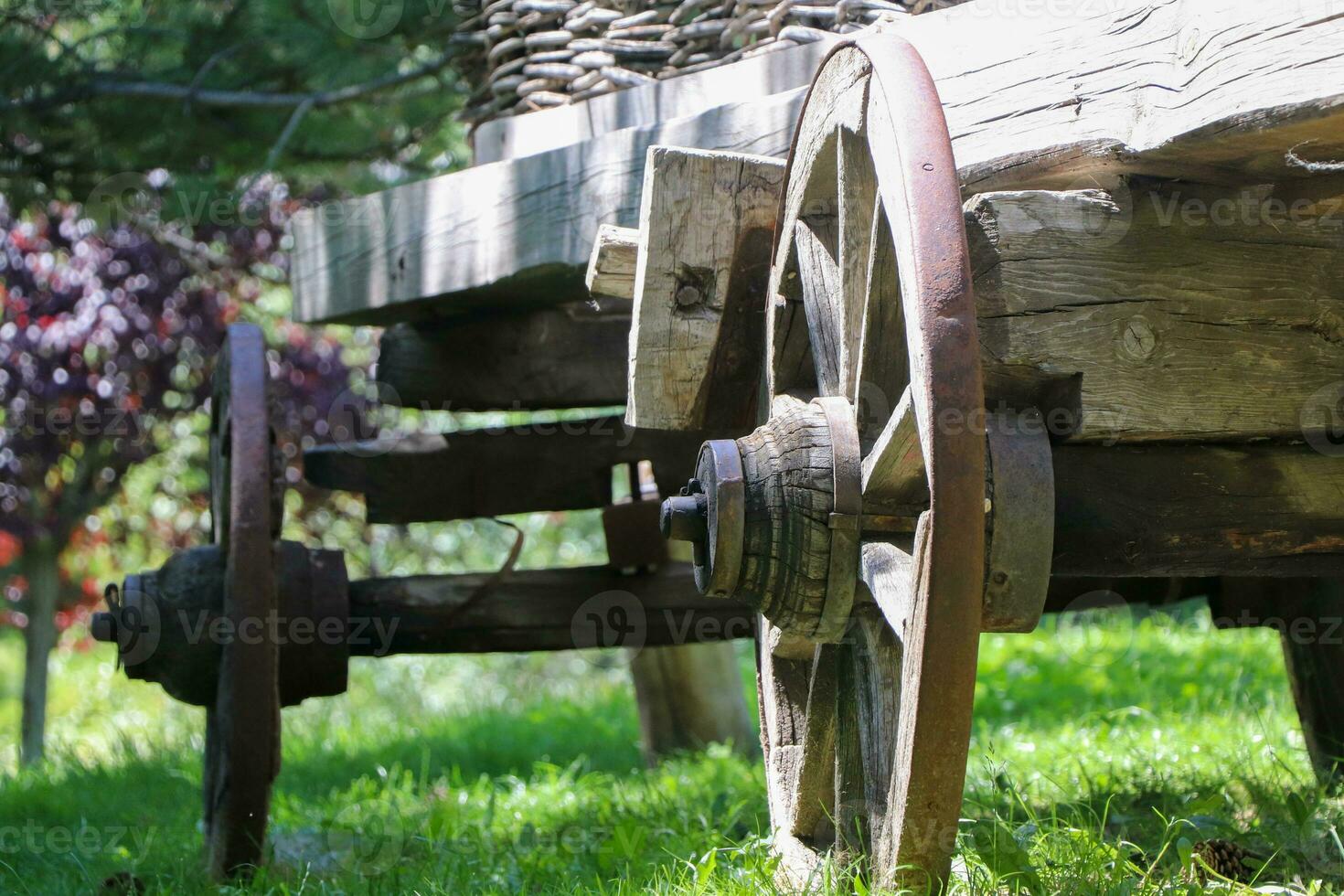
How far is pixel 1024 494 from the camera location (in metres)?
1.59

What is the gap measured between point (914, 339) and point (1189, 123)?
0.44 meters

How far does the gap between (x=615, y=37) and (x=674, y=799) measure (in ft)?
5.38

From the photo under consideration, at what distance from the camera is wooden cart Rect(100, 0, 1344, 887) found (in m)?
1.43

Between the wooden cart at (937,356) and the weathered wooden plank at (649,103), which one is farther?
the weathered wooden plank at (649,103)

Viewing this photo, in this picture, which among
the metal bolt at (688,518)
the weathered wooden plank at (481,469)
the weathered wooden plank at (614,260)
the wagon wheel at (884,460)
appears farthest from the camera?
the weathered wooden plank at (481,469)

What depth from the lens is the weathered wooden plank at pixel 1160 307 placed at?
1.67 m

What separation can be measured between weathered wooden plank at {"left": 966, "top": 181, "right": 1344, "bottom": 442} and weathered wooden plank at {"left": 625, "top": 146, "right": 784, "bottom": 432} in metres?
0.52

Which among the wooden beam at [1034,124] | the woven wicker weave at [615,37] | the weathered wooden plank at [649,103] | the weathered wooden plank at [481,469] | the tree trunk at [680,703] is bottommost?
the tree trunk at [680,703]

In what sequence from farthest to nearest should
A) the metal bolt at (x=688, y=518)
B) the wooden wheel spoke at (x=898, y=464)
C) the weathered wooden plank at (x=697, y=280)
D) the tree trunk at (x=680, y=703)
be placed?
the tree trunk at (x=680, y=703), the weathered wooden plank at (x=697, y=280), the metal bolt at (x=688, y=518), the wooden wheel spoke at (x=898, y=464)

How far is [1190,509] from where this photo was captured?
1723 mm

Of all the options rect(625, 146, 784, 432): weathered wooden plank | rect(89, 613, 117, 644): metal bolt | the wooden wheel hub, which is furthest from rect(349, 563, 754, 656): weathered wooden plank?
the wooden wheel hub

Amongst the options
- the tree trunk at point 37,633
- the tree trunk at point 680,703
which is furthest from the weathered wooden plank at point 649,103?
the tree trunk at point 37,633

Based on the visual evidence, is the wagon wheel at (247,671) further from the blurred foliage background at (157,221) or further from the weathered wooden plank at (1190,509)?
the weathered wooden plank at (1190,509)

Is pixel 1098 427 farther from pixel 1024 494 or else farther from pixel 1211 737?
pixel 1211 737
